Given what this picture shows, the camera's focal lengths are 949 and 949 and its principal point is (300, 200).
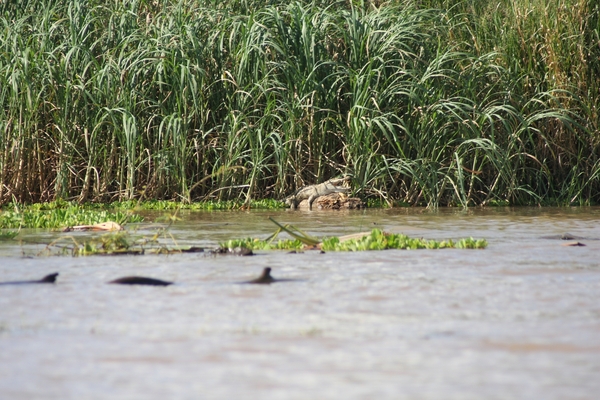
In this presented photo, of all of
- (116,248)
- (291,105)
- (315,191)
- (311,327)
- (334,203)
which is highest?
(291,105)

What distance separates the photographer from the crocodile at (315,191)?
10.0 m

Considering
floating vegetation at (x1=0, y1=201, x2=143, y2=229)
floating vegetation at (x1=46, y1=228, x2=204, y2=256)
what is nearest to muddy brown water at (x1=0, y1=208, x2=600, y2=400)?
floating vegetation at (x1=46, y1=228, x2=204, y2=256)

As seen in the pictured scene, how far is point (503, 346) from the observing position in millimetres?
3479

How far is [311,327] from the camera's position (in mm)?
3820

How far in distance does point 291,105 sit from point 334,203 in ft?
3.89

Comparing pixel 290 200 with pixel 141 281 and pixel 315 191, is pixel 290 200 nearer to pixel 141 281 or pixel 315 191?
pixel 315 191

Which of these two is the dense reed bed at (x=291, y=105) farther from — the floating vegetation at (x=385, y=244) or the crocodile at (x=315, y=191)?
the floating vegetation at (x=385, y=244)

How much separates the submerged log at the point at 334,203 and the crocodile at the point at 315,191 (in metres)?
0.04

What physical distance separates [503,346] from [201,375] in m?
1.13

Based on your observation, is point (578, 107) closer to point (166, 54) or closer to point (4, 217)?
point (166, 54)

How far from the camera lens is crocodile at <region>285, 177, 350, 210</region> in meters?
10.0

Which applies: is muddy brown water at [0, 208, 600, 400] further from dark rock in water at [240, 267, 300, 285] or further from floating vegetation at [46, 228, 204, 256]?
floating vegetation at [46, 228, 204, 256]

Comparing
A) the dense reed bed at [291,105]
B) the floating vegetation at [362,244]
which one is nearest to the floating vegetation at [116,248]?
the floating vegetation at [362,244]

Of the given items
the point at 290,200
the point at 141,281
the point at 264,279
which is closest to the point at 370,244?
the point at 264,279
